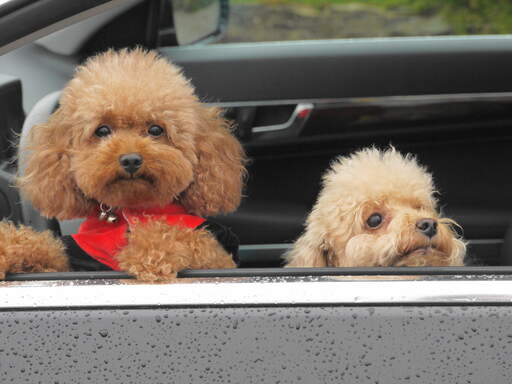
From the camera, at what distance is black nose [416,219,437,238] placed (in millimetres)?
1928

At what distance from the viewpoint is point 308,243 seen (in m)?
2.07

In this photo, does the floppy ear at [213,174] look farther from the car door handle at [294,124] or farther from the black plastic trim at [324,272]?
the car door handle at [294,124]

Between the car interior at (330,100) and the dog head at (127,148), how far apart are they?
3.54 ft

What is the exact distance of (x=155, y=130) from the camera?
6.49 ft

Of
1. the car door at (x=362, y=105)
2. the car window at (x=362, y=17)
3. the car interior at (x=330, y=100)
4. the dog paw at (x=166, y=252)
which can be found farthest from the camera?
the car window at (x=362, y=17)

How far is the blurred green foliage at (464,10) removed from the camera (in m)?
6.12

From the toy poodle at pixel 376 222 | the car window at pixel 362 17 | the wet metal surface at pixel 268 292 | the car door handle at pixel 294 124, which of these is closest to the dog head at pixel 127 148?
the toy poodle at pixel 376 222

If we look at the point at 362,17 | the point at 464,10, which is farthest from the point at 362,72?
the point at 362,17

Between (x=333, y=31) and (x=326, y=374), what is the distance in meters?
5.70

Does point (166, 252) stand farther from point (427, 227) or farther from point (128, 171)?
point (427, 227)

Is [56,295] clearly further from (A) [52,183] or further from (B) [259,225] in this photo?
(B) [259,225]

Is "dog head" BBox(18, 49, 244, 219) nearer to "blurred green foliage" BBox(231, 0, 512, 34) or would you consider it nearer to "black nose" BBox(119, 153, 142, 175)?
"black nose" BBox(119, 153, 142, 175)

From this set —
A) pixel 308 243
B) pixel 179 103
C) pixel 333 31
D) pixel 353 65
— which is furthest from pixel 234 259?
pixel 333 31

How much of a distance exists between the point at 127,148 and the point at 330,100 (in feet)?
6.23
